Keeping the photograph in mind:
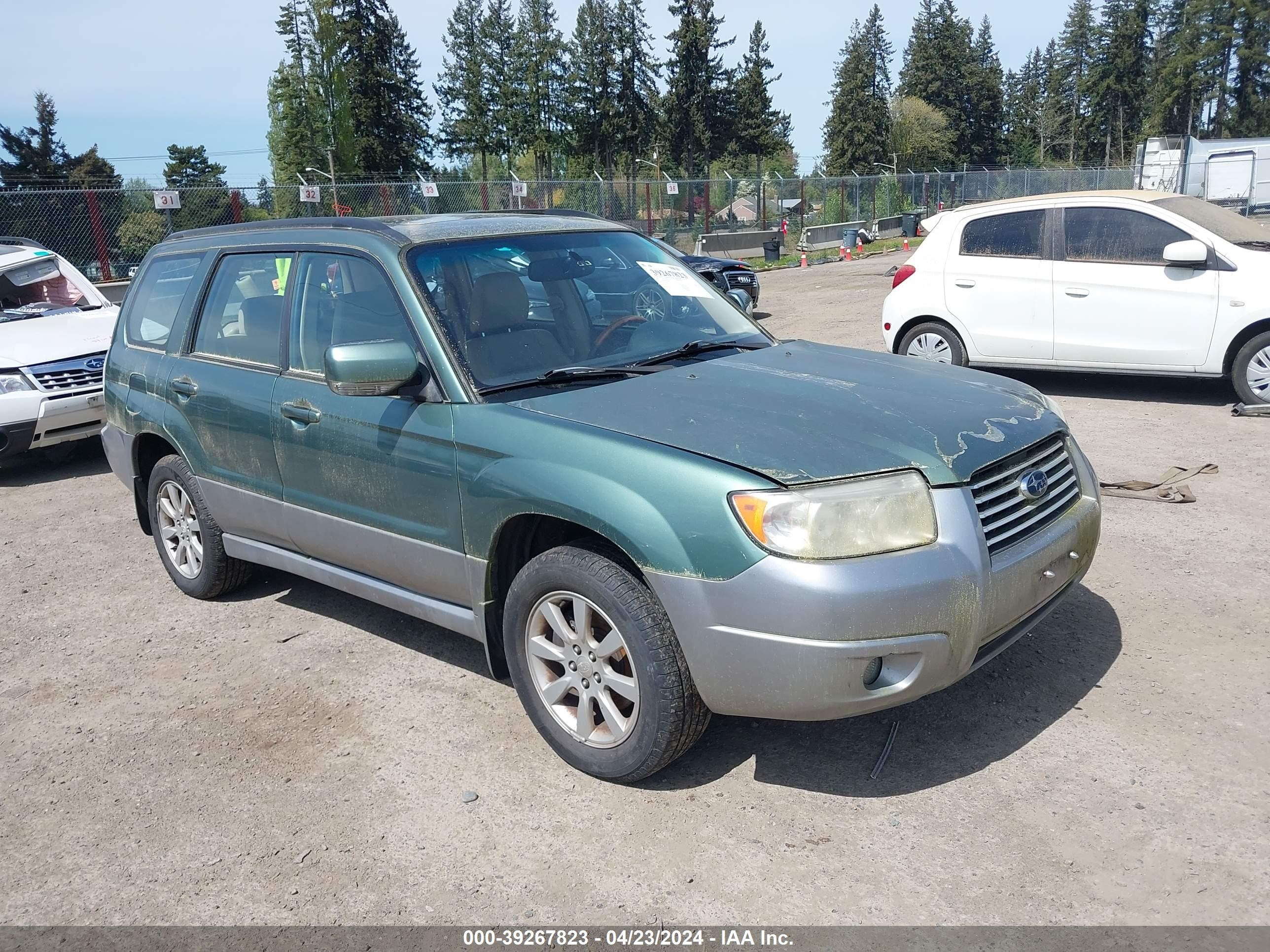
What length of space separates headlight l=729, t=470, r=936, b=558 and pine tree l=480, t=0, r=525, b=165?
80297 mm

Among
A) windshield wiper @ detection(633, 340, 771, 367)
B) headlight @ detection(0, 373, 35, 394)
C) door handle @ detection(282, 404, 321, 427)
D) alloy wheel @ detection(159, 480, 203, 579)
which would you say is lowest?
alloy wheel @ detection(159, 480, 203, 579)

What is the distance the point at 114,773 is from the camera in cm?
385

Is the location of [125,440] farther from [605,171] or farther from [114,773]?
[605,171]

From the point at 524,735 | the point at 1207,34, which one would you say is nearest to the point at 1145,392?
the point at 524,735

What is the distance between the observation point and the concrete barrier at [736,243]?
103 feet

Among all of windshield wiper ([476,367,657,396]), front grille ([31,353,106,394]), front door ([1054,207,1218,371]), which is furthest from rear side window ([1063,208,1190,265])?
front grille ([31,353,106,394])

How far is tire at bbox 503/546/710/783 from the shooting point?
10.6 feet

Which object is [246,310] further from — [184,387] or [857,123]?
[857,123]

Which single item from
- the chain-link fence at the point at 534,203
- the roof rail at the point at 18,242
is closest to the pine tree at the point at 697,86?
the chain-link fence at the point at 534,203

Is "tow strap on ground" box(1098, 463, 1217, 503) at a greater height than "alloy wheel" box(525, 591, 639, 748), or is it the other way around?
"alloy wheel" box(525, 591, 639, 748)

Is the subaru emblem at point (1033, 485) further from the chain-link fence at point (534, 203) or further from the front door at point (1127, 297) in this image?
the front door at point (1127, 297)

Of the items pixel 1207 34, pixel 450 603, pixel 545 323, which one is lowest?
pixel 450 603

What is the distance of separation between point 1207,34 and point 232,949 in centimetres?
10800

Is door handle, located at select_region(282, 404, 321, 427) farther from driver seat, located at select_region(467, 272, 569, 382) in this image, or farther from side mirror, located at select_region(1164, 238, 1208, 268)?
side mirror, located at select_region(1164, 238, 1208, 268)
